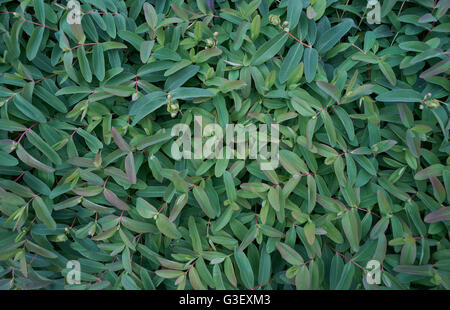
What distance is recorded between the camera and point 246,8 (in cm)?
113

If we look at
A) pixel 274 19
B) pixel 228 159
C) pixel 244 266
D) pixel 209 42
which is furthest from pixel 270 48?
pixel 244 266

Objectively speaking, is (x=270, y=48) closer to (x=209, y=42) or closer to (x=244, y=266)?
(x=209, y=42)

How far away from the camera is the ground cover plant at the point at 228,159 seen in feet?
3.43

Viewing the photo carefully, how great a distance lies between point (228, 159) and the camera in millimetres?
1044

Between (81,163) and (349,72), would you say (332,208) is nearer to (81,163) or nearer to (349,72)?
(349,72)

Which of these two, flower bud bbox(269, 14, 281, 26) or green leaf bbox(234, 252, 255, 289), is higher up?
flower bud bbox(269, 14, 281, 26)

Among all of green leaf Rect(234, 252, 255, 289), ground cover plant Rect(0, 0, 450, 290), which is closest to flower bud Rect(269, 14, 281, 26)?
ground cover plant Rect(0, 0, 450, 290)

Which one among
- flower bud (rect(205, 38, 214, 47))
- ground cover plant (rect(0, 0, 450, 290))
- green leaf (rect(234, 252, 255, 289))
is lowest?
green leaf (rect(234, 252, 255, 289))

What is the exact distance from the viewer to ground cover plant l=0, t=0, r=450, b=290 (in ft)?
3.43

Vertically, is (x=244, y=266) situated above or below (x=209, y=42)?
below

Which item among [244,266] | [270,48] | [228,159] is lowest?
[244,266]

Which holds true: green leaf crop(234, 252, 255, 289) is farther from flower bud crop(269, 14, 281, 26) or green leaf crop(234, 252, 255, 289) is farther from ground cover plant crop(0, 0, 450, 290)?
flower bud crop(269, 14, 281, 26)

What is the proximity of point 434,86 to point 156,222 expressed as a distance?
1.04 meters

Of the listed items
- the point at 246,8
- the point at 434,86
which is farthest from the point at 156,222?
the point at 434,86
